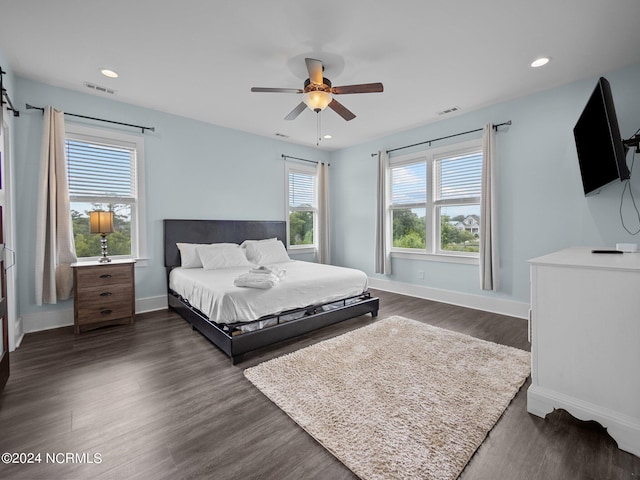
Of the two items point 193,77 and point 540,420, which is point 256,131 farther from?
point 540,420

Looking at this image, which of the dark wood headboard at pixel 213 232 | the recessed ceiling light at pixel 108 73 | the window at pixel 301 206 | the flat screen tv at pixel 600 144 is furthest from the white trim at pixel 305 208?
the flat screen tv at pixel 600 144

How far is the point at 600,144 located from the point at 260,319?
3368 mm

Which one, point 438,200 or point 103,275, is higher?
point 438,200

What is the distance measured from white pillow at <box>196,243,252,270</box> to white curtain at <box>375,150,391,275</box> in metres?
2.39

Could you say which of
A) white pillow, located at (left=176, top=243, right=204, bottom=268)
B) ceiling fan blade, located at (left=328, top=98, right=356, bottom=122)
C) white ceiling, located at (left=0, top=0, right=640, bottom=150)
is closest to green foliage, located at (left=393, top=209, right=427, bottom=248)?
white ceiling, located at (left=0, top=0, right=640, bottom=150)

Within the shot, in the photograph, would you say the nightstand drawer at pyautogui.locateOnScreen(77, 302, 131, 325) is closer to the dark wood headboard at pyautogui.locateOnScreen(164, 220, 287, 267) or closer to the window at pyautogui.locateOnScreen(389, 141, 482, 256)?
the dark wood headboard at pyautogui.locateOnScreen(164, 220, 287, 267)

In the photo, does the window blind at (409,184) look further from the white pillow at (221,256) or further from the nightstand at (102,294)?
the nightstand at (102,294)

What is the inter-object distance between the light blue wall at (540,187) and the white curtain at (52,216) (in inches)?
193

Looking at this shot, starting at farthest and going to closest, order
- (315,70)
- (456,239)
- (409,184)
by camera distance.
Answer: (409,184)
(456,239)
(315,70)

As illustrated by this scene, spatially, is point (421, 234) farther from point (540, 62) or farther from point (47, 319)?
point (47, 319)

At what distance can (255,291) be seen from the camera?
2674mm

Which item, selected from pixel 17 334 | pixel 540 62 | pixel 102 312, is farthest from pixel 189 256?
pixel 540 62

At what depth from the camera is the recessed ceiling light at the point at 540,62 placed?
277 cm

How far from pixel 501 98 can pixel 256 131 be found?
12.0 ft
